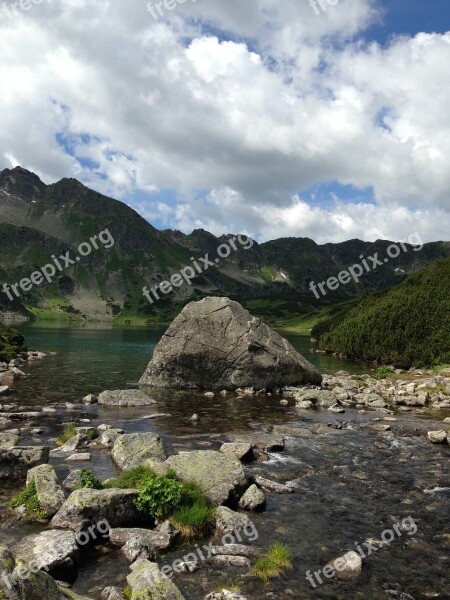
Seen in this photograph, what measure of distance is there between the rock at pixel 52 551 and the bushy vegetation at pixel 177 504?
3.01 meters

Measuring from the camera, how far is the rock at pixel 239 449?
22.5 meters

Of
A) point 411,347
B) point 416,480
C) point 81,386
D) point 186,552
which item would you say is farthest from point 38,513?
point 411,347

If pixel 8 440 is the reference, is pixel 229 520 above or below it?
below

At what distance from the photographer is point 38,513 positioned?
1498cm

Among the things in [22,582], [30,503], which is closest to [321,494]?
[30,503]

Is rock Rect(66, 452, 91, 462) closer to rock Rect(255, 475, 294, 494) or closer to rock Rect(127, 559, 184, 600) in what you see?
rock Rect(255, 475, 294, 494)

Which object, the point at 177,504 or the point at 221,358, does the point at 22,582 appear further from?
the point at 221,358

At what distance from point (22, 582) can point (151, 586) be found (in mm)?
3673

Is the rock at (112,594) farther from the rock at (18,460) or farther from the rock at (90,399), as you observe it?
the rock at (90,399)

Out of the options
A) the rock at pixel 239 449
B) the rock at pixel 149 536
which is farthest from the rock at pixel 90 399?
the rock at pixel 149 536

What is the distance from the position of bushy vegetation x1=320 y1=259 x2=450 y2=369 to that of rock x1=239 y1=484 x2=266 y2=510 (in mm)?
52814

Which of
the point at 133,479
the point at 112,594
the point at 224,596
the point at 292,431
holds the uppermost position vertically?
the point at 133,479

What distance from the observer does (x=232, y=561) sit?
508 inches

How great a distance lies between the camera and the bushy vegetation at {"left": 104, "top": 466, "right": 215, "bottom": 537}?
1472cm
